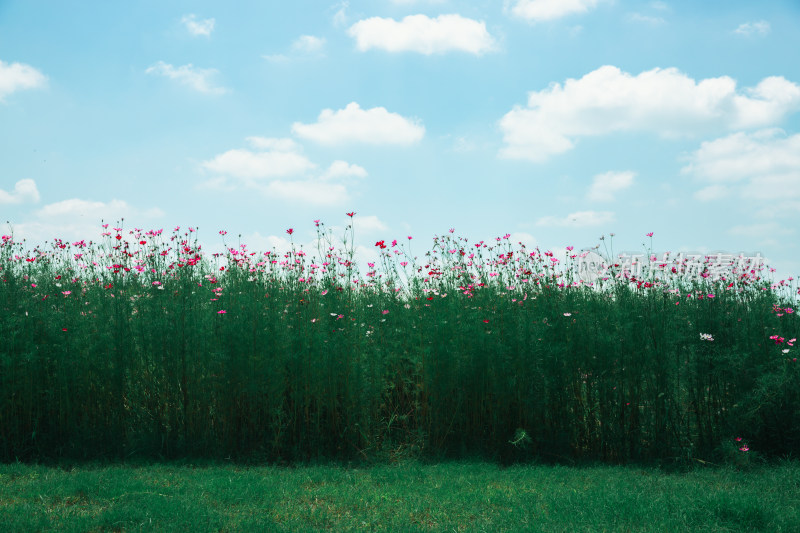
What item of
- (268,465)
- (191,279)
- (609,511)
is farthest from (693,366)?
(191,279)

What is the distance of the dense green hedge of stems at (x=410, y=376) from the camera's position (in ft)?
20.0

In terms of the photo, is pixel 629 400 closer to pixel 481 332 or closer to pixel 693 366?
pixel 693 366

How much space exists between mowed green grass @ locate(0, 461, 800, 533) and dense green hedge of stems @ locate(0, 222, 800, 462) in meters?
0.49

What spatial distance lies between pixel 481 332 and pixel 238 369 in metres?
2.63

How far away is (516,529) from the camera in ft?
12.4

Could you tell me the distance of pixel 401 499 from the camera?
4.47 metres

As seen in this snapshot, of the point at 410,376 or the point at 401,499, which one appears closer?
the point at 401,499

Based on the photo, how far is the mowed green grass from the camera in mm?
3930

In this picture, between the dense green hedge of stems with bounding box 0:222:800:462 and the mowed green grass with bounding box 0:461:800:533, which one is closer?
the mowed green grass with bounding box 0:461:800:533

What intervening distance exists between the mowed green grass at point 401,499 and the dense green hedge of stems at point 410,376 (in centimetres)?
49

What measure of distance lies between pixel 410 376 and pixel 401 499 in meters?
2.16

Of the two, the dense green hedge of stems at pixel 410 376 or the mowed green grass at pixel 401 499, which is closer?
the mowed green grass at pixel 401 499

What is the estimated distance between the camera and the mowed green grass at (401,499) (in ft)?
12.9

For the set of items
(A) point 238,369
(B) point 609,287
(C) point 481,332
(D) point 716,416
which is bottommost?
(D) point 716,416
